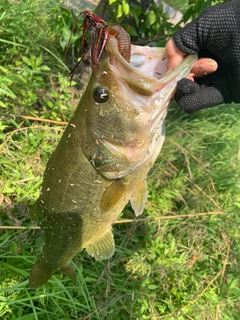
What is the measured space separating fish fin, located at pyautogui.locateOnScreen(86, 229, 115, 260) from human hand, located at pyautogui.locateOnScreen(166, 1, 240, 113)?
3.09 ft

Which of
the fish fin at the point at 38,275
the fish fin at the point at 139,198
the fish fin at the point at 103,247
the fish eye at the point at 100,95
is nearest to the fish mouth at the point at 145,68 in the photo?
the fish eye at the point at 100,95

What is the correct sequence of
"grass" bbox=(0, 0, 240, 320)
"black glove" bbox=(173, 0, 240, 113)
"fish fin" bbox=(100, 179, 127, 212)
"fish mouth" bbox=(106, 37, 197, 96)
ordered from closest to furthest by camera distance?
"fish mouth" bbox=(106, 37, 197, 96)
"black glove" bbox=(173, 0, 240, 113)
"fish fin" bbox=(100, 179, 127, 212)
"grass" bbox=(0, 0, 240, 320)

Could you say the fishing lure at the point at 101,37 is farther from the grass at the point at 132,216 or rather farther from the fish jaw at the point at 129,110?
the grass at the point at 132,216

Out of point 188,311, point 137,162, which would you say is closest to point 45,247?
point 137,162

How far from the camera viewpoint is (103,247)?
2.17 metres

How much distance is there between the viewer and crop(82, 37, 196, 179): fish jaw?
1540mm

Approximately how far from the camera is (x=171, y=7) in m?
5.26

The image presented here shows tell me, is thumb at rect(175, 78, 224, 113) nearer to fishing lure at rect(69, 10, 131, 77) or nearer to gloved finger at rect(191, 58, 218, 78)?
gloved finger at rect(191, 58, 218, 78)

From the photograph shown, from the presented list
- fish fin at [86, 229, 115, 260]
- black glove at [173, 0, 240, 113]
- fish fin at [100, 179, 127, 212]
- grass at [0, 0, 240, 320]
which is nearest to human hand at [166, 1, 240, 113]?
black glove at [173, 0, 240, 113]

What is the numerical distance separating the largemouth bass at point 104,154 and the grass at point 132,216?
588 mm

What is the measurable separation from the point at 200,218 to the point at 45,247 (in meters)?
1.71

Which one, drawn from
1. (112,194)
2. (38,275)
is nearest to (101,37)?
(112,194)

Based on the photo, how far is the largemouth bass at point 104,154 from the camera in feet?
5.20

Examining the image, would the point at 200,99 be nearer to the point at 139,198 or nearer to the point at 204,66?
the point at 204,66
